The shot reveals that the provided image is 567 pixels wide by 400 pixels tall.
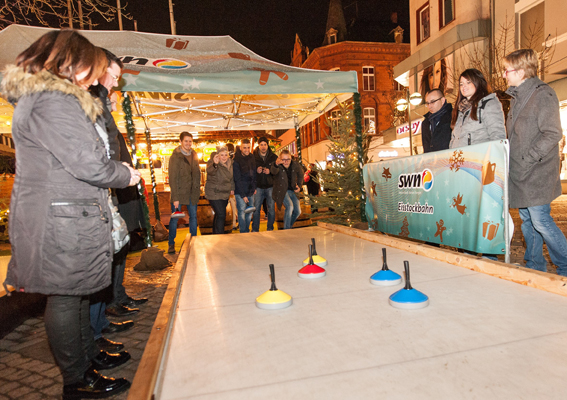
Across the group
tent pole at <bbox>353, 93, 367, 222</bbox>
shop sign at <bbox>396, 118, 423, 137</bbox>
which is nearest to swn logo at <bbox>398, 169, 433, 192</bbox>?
tent pole at <bbox>353, 93, 367, 222</bbox>

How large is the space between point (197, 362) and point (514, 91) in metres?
3.53

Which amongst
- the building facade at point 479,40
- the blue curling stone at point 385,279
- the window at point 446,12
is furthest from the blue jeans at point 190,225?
the window at point 446,12

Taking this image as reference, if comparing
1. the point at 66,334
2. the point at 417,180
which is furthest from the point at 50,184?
the point at 417,180

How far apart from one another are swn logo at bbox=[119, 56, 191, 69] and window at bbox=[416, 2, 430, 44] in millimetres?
18206

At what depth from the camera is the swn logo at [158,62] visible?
5.37 m

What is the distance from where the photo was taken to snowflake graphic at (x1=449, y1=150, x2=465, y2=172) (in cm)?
361

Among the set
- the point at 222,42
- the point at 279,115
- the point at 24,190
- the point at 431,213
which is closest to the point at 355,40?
the point at 279,115

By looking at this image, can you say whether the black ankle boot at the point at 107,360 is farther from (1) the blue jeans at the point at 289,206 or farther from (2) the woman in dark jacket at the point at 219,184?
(1) the blue jeans at the point at 289,206

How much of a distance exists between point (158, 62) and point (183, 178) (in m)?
2.13

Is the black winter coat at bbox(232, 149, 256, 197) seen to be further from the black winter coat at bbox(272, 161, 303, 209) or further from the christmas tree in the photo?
the christmas tree

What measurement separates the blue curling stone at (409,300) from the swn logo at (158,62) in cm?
481

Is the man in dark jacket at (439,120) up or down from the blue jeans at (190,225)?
up

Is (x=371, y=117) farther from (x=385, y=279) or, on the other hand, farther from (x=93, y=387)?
(x=93, y=387)

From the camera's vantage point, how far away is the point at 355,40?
123 ft
